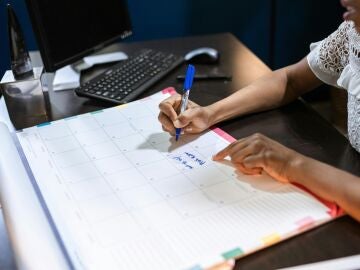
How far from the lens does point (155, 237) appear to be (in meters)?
0.62

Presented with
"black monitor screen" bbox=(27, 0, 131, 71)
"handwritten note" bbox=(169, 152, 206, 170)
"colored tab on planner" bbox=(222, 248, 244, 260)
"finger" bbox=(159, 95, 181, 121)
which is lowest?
"colored tab on planner" bbox=(222, 248, 244, 260)

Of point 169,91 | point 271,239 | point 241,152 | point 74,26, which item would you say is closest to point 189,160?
point 241,152

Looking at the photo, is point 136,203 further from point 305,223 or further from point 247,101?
point 247,101

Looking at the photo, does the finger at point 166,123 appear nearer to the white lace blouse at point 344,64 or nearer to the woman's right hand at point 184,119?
the woman's right hand at point 184,119

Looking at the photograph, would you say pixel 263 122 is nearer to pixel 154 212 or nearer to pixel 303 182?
pixel 303 182

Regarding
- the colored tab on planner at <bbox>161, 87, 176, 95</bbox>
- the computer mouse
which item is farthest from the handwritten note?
the computer mouse

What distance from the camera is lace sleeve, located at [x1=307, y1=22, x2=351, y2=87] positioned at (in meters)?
1.01

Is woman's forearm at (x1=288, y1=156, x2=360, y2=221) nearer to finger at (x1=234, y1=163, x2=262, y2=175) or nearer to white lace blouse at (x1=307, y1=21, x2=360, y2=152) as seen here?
finger at (x1=234, y1=163, x2=262, y2=175)

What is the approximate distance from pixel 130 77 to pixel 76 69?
0.20 m

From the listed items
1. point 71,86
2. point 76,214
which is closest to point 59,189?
point 76,214

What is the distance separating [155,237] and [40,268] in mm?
162

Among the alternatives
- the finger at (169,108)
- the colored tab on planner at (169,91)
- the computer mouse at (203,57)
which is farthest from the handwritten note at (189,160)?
the computer mouse at (203,57)

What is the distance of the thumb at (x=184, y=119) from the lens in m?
0.90

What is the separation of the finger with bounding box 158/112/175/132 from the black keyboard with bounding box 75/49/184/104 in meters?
0.20
